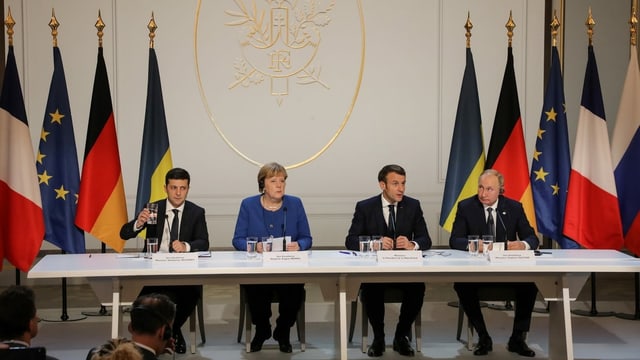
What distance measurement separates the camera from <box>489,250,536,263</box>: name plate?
4.55m

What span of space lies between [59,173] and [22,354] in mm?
3703

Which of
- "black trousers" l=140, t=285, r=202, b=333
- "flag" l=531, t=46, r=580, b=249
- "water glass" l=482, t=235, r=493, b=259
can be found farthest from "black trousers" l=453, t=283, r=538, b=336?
"black trousers" l=140, t=285, r=202, b=333

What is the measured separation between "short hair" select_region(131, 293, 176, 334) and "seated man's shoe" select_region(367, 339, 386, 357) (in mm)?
2395

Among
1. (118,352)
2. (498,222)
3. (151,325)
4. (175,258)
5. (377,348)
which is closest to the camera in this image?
(118,352)

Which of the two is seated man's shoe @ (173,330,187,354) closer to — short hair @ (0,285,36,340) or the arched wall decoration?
short hair @ (0,285,36,340)

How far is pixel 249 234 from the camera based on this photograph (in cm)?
541

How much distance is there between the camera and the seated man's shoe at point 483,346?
5.14m

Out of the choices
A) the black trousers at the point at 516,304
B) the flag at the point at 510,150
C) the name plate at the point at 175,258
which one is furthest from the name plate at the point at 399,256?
the flag at the point at 510,150

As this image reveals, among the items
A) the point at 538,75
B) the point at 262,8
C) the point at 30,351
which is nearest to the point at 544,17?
the point at 538,75

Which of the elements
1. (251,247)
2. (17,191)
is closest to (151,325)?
(251,247)

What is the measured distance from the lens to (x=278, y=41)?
25.9 feet

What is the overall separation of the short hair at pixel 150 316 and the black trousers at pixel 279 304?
7.52ft

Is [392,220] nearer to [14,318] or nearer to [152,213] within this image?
[152,213]

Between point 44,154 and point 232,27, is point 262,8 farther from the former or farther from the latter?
A: point 44,154
